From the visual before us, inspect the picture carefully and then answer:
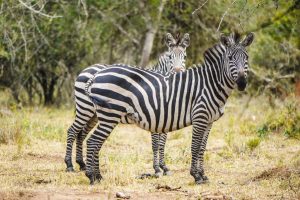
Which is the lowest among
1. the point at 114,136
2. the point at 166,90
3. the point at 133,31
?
the point at 114,136

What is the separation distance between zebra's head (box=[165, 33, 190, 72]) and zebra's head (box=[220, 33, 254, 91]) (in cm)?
176

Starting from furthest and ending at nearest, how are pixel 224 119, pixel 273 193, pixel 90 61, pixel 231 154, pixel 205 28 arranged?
pixel 90 61, pixel 205 28, pixel 224 119, pixel 231 154, pixel 273 193

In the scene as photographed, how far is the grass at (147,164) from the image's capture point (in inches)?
330

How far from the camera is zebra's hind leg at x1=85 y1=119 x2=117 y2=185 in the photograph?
29.7 ft

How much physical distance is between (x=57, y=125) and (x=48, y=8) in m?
5.69

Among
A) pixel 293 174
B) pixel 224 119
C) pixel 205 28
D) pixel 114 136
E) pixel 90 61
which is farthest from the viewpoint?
pixel 90 61

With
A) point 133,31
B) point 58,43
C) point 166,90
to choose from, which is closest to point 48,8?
point 58,43

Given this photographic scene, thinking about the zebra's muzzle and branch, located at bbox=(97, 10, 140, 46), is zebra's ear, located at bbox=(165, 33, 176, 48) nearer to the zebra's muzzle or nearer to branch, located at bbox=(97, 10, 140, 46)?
the zebra's muzzle

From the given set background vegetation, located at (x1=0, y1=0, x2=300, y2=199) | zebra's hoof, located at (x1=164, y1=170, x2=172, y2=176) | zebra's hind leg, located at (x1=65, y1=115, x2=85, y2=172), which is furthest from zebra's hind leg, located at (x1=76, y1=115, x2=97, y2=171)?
zebra's hoof, located at (x1=164, y1=170, x2=172, y2=176)

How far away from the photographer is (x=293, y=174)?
29.9 feet

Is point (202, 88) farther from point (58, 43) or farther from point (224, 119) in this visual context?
point (58, 43)

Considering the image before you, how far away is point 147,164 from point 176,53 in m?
2.02

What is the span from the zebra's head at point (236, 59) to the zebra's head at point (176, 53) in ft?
5.77

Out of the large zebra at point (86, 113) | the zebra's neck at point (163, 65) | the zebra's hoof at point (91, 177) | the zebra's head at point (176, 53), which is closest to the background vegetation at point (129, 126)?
the zebra's hoof at point (91, 177)
